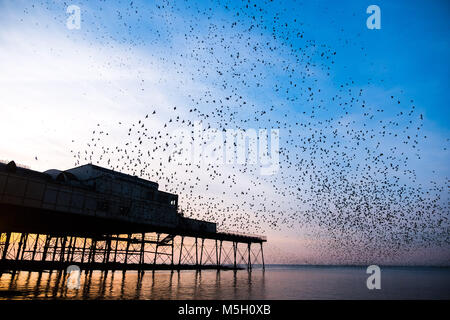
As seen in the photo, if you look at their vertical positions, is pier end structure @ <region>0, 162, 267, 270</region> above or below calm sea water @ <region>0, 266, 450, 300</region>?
above

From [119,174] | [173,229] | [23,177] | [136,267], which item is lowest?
[136,267]

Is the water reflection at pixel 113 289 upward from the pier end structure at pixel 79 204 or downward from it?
downward

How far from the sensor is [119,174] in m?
44.4

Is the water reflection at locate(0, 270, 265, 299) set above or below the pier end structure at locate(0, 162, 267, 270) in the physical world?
below

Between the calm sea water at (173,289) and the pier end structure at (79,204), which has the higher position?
the pier end structure at (79,204)

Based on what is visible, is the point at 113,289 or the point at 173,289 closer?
the point at 113,289
